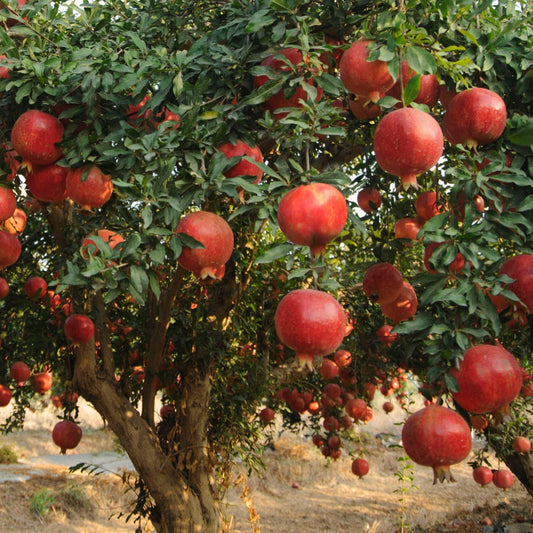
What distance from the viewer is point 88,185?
74.4 inches

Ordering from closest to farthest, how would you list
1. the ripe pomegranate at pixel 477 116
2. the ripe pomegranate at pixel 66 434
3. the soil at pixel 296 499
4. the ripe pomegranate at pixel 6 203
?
1. the ripe pomegranate at pixel 477 116
2. the ripe pomegranate at pixel 6 203
3. the ripe pomegranate at pixel 66 434
4. the soil at pixel 296 499

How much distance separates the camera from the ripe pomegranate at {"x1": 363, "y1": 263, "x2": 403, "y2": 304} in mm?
2070

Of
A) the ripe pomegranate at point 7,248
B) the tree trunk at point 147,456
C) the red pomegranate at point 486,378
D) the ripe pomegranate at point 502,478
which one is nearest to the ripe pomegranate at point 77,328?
the tree trunk at point 147,456

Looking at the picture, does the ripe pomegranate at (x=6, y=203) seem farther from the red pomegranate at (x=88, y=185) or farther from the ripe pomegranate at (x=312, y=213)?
the ripe pomegranate at (x=312, y=213)

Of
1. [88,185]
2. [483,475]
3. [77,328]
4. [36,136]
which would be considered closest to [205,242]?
[88,185]

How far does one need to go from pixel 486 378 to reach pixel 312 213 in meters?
0.61

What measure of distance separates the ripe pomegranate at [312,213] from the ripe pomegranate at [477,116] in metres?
0.51

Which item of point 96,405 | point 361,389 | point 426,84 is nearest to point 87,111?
point 426,84

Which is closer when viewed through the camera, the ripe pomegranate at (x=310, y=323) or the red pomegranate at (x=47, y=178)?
the ripe pomegranate at (x=310, y=323)

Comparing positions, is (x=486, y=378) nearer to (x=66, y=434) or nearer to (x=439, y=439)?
(x=439, y=439)

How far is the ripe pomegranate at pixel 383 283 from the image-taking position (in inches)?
81.5

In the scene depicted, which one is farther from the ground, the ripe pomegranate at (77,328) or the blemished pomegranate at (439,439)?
the blemished pomegranate at (439,439)

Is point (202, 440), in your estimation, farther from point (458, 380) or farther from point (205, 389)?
point (458, 380)

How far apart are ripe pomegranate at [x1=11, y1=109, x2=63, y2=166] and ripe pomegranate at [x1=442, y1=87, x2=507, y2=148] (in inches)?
52.6
